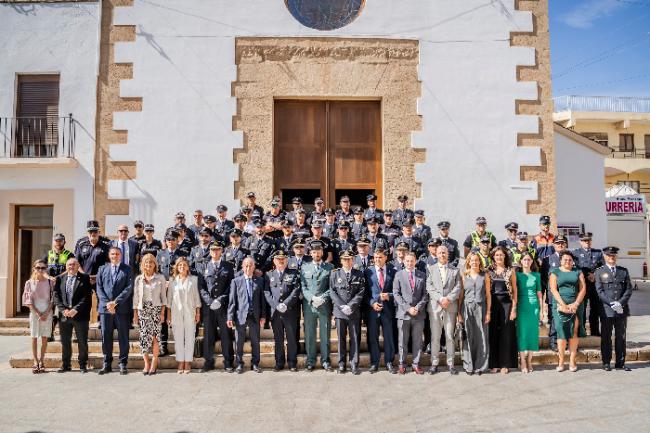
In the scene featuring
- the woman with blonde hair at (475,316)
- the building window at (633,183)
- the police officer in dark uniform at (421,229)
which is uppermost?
the building window at (633,183)

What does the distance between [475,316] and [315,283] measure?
2.37 meters

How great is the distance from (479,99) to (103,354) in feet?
26.5

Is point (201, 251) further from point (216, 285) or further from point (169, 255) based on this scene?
point (216, 285)

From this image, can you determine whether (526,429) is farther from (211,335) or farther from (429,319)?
(211,335)

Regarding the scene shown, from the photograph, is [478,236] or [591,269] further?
[478,236]

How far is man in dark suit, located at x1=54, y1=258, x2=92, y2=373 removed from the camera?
306 inches

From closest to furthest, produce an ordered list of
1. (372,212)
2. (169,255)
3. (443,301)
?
(443,301) → (169,255) → (372,212)

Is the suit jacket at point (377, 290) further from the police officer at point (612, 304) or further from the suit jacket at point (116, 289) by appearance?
the suit jacket at point (116, 289)

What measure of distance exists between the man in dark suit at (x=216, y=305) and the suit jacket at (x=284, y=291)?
0.60 meters

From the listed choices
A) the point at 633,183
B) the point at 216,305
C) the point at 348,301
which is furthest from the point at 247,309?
the point at 633,183

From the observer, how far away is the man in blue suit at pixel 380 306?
767cm

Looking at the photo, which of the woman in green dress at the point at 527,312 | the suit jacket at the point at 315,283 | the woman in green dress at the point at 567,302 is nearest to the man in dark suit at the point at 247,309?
the suit jacket at the point at 315,283

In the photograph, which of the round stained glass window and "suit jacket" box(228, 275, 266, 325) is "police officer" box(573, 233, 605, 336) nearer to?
"suit jacket" box(228, 275, 266, 325)

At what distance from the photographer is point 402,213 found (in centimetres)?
970
